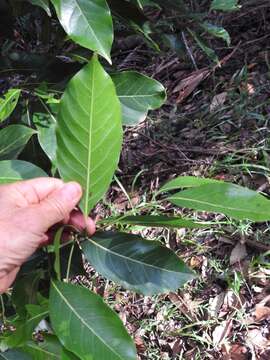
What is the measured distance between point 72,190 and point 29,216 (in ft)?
0.42

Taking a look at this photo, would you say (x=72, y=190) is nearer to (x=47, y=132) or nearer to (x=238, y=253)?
(x=47, y=132)

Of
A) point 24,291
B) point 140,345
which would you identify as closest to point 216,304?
point 140,345

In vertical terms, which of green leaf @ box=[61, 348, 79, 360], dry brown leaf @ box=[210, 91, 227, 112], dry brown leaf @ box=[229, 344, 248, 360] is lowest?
dry brown leaf @ box=[229, 344, 248, 360]

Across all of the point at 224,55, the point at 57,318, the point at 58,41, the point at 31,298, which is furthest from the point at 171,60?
the point at 57,318

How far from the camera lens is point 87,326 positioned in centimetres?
92

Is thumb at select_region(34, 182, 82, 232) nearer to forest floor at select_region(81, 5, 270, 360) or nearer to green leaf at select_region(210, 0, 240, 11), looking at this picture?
forest floor at select_region(81, 5, 270, 360)

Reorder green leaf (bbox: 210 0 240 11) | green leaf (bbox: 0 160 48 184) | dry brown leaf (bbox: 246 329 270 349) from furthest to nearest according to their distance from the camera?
dry brown leaf (bbox: 246 329 270 349) < green leaf (bbox: 210 0 240 11) < green leaf (bbox: 0 160 48 184)

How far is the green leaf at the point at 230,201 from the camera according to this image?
2.92ft

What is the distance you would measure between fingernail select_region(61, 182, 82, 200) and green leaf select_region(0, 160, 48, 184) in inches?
6.8

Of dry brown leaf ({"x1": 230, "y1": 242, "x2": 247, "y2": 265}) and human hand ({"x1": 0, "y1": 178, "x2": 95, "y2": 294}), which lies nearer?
human hand ({"x1": 0, "y1": 178, "x2": 95, "y2": 294})

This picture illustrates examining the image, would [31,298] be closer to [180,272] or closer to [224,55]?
[180,272]

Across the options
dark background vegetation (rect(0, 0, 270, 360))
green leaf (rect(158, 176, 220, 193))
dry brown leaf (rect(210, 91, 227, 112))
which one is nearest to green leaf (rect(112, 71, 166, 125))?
dark background vegetation (rect(0, 0, 270, 360))

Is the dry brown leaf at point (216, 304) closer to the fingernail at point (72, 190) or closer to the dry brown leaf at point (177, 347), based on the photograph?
the dry brown leaf at point (177, 347)

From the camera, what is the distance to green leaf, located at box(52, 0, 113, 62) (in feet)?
3.51
